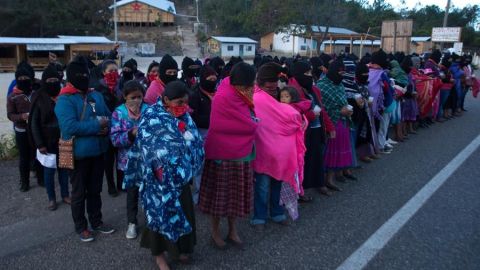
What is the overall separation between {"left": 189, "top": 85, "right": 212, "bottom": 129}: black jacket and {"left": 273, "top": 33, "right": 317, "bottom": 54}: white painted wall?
1865 inches

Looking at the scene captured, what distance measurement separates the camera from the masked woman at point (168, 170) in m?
3.17

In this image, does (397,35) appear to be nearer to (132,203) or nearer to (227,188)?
(227,188)

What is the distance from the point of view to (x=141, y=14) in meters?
65.8

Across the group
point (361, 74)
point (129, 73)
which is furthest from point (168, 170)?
point (361, 74)

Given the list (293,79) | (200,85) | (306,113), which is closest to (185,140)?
(200,85)

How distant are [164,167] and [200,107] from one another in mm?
1249

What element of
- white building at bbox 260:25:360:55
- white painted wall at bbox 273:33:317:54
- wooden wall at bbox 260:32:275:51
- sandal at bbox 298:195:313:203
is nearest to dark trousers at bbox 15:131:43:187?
sandal at bbox 298:195:313:203

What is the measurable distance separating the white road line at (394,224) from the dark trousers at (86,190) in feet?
8.21

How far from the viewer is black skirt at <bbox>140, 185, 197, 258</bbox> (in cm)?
331

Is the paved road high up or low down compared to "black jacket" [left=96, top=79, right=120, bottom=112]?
down

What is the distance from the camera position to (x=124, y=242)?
395 cm

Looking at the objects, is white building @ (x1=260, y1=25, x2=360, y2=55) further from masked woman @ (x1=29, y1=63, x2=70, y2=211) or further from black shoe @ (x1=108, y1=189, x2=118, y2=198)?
masked woman @ (x1=29, y1=63, x2=70, y2=211)

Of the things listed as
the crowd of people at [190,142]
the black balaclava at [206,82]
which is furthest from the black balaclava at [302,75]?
the black balaclava at [206,82]

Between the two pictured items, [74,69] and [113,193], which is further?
[113,193]
